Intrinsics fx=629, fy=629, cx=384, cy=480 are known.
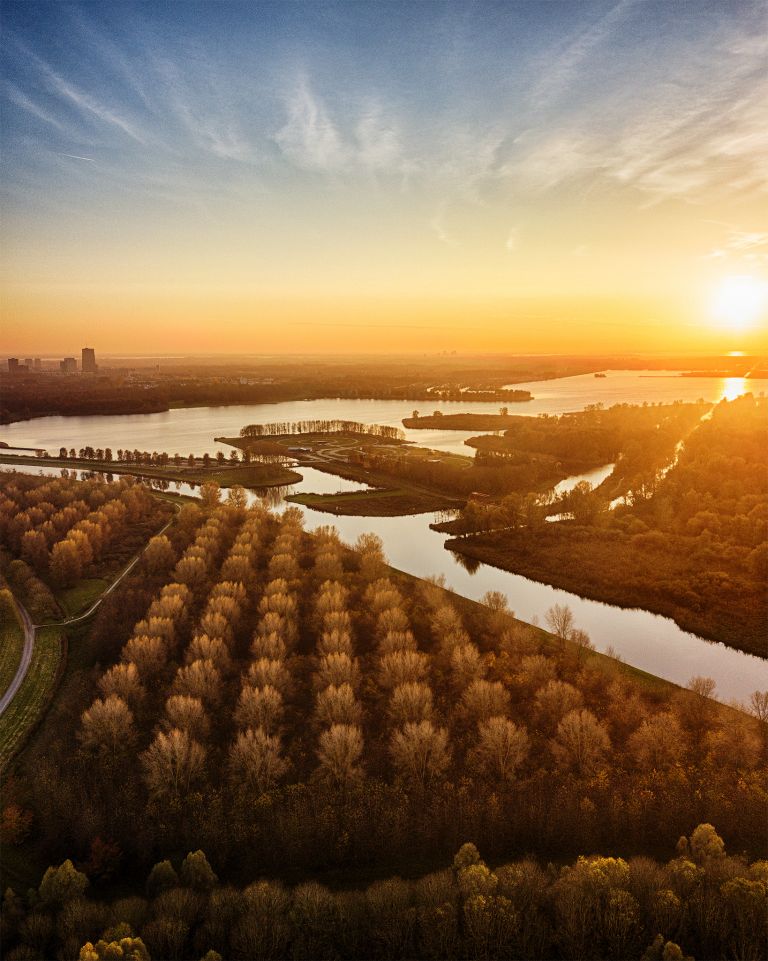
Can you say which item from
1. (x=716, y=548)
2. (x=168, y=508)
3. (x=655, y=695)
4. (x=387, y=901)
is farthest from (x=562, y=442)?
(x=387, y=901)

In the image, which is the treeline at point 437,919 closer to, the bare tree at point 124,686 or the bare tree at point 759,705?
the bare tree at point 124,686

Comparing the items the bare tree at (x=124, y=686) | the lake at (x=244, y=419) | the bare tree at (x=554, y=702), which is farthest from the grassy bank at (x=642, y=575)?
the lake at (x=244, y=419)

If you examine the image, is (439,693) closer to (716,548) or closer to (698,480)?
(716,548)

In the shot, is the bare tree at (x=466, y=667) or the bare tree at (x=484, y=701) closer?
the bare tree at (x=484, y=701)

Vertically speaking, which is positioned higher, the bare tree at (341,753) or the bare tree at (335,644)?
the bare tree at (335,644)

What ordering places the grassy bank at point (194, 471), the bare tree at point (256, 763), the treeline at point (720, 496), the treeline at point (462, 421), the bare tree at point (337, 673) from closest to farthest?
the bare tree at point (256, 763) → the bare tree at point (337, 673) → the treeline at point (720, 496) → the grassy bank at point (194, 471) → the treeline at point (462, 421)

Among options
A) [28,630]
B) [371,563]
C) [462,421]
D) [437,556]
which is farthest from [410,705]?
[462,421]

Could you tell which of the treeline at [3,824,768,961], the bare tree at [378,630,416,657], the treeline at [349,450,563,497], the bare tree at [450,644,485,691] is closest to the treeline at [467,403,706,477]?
the treeline at [349,450,563,497]
